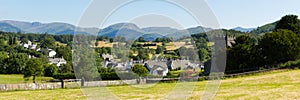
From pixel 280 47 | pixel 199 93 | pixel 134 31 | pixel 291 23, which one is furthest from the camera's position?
pixel 291 23

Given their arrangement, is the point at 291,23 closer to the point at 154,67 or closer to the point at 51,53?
the point at 154,67

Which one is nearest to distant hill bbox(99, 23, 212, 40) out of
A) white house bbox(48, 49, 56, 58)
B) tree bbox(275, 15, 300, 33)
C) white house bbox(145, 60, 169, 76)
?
white house bbox(145, 60, 169, 76)

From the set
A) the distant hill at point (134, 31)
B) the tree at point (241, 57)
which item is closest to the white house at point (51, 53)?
the tree at point (241, 57)

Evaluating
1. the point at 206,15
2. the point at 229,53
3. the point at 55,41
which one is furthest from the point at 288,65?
the point at 55,41

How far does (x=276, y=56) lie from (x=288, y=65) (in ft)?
19.7

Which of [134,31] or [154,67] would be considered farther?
[154,67]

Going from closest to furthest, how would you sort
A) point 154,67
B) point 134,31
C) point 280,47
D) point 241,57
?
point 134,31 → point 154,67 → point 280,47 → point 241,57

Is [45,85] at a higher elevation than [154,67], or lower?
lower

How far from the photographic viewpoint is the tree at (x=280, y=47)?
4531 cm

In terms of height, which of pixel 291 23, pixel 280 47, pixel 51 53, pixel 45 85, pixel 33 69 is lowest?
pixel 33 69

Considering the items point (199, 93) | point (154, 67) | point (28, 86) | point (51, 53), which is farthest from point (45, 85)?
point (51, 53)

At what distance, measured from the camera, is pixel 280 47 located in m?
45.8

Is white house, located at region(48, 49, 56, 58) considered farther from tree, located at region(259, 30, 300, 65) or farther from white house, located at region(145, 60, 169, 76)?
tree, located at region(259, 30, 300, 65)

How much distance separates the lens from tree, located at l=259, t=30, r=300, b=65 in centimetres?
4531
